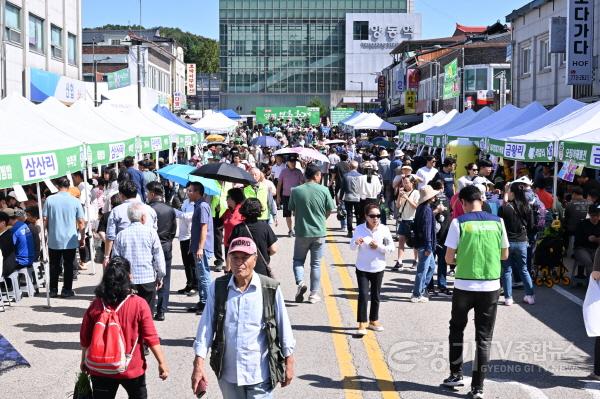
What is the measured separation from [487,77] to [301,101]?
7312 centimetres

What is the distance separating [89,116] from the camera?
1750cm

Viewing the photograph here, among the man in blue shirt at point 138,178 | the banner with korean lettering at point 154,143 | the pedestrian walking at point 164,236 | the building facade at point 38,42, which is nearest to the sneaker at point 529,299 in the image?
the pedestrian walking at point 164,236

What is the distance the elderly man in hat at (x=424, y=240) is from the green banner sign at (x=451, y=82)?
33.7m

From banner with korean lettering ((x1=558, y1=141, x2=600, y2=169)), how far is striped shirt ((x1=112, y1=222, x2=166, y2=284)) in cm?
681

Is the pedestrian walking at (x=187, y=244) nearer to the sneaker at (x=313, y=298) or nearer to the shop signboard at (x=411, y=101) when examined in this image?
the sneaker at (x=313, y=298)

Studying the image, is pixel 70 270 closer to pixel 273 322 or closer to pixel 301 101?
pixel 273 322

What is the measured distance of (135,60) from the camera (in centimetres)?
6756

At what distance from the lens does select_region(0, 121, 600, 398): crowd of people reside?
16.8ft

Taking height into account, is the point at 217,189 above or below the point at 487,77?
below

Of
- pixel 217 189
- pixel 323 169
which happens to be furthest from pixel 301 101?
pixel 217 189

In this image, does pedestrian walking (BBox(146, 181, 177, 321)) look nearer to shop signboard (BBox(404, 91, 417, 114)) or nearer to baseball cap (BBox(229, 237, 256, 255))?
baseball cap (BBox(229, 237, 256, 255))

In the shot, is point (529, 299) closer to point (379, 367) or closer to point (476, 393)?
point (379, 367)

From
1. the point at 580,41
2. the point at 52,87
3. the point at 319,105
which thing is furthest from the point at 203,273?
the point at 319,105

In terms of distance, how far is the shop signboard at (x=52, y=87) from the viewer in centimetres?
3092
